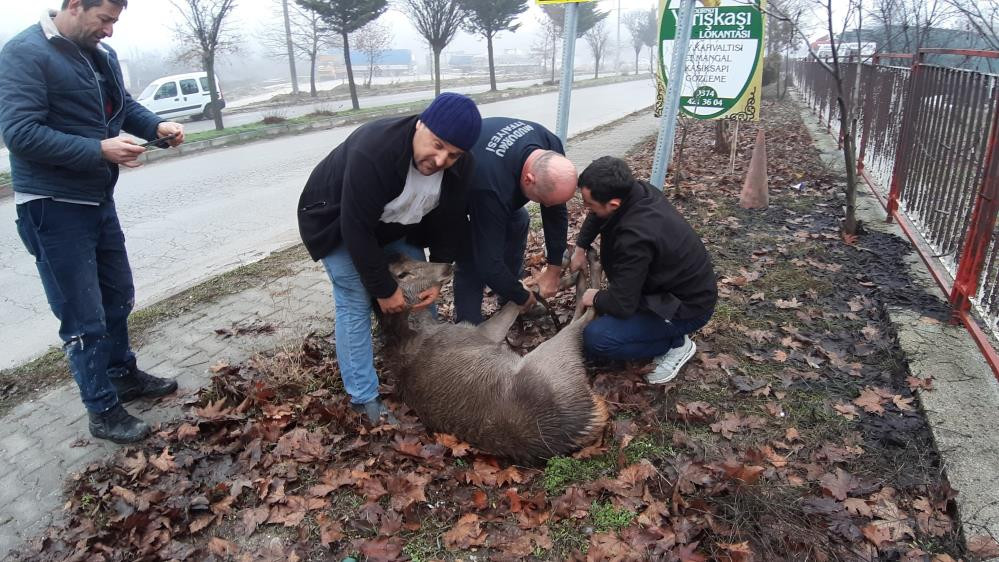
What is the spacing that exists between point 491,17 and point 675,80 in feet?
105

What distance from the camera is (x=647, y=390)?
150 inches

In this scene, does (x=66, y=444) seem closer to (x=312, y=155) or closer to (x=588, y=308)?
(x=588, y=308)

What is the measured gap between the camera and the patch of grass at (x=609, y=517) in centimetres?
275

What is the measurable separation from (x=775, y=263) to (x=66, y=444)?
5.62m

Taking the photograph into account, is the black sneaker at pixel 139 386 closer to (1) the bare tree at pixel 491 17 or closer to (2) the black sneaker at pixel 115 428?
(2) the black sneaker at pixel 115 428

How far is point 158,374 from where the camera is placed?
14.1ft

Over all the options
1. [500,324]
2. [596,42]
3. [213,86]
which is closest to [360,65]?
[596,42]

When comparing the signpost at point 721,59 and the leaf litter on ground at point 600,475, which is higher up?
the signpost at point 721,59

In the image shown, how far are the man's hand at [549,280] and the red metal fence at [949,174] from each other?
2.67 m

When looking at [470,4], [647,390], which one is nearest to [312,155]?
[647,390]

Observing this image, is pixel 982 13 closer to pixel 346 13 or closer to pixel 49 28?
pixel 49 28

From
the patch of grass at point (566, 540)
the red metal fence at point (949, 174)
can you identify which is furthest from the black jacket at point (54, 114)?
→ the red metal fence at point (949, 174)

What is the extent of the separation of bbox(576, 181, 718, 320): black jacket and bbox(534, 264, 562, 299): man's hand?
554 mm

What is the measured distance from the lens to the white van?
23578mm
